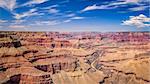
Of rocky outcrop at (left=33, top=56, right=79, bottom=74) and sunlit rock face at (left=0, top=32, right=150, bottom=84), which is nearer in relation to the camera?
sunlit rock face at (left=0, top=32, right=150, bottom=84)

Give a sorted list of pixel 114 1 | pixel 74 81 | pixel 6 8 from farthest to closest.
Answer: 1. pixel 74 81
2. pixel 114 1
3. pixel 6 8

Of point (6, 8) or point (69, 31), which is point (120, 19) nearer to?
point (69, 31)

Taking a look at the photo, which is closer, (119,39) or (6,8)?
(6,8)

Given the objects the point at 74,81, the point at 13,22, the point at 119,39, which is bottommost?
the point at 74,81

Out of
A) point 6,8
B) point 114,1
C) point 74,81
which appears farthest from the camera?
point 74,81

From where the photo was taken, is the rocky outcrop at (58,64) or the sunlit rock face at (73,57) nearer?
the sunlit rock face at (73,57)

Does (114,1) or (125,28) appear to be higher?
(114,1)

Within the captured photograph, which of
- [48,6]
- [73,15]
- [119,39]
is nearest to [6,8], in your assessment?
[48,6]
